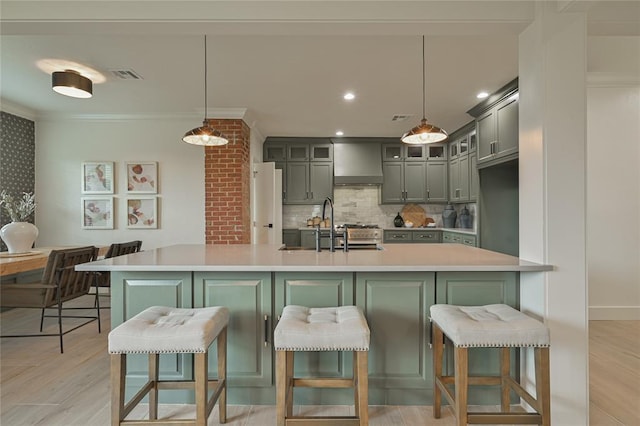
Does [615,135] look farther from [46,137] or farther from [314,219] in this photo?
[46,137]

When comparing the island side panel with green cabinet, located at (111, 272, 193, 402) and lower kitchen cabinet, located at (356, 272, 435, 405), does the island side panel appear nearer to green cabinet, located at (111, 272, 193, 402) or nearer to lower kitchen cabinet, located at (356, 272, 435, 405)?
green cabinet, located at (111, 272, 193, 402)

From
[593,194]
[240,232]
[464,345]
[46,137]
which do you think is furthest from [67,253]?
[593,194]

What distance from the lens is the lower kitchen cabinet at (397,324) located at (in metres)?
1.96

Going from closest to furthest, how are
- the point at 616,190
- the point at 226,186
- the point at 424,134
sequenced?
1. the point at 424,134
2. the point at 616,190
3. the point at 226,186

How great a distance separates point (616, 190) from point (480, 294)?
108 inches

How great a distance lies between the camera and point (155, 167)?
14.9ft

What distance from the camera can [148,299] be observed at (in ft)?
6.47

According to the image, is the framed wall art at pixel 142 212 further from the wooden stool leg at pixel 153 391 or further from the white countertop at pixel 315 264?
the wooden stool leg at pixel 153 391

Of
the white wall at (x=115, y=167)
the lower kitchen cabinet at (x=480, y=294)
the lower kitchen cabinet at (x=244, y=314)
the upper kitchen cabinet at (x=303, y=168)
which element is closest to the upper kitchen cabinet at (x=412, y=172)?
the upper kitchen cabinet at (x=303, y=168)

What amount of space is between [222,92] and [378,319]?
2.97 m

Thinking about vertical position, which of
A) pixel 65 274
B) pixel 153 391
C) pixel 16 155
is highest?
pixel 16 155

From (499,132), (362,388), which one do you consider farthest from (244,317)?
(499,132)

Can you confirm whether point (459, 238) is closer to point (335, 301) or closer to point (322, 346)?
point (335, 301)

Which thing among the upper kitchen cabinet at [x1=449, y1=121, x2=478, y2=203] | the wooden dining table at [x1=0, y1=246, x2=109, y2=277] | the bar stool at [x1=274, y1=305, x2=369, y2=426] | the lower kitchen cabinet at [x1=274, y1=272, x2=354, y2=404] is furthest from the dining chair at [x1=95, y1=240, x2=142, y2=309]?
the upper kitchen cabinet at [x1=449, y1=121, x2=478, y2=203]
